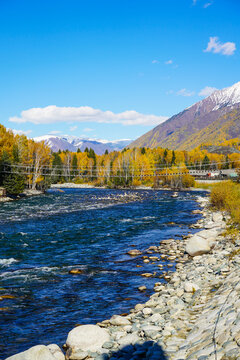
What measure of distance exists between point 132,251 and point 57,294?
604 centimetres

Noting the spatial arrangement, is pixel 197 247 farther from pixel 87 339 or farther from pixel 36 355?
pixel 36 355

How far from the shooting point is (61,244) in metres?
17.5

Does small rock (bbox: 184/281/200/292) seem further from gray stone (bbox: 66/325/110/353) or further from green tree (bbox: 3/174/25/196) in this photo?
green tree (bbox: 3/174/25/196)

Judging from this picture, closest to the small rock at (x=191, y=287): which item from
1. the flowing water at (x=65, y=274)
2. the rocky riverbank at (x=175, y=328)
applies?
the rocky riverbank at (x=175, y=328)

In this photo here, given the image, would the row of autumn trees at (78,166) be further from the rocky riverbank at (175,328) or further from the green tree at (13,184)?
the rocky riverbank at (175,328)

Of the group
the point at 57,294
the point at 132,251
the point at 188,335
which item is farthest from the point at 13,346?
the point at 132,251

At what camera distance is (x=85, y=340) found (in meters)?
6.61

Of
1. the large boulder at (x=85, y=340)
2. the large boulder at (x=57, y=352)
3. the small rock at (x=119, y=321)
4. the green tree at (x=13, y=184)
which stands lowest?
the small rock at (x=119, y=321)

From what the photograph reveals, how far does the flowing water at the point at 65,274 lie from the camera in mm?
8289

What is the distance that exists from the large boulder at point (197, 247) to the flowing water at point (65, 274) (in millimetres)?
2455

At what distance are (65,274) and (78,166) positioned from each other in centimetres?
10150

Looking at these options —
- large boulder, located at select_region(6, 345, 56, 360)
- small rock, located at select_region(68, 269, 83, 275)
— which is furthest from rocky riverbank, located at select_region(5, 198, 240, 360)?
small rock, located at select_region(68, 269, 83, 275)

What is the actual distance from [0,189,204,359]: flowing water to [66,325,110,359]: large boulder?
0.77m

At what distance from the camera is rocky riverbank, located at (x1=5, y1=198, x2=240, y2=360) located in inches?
209
